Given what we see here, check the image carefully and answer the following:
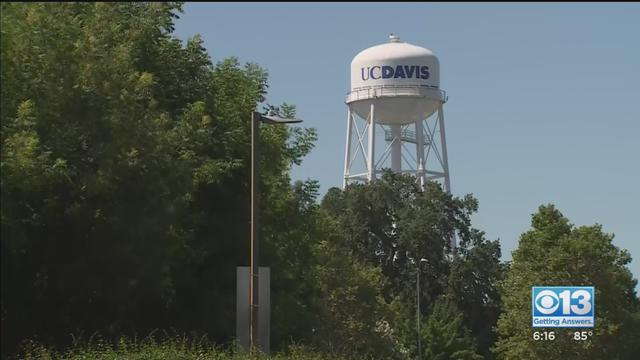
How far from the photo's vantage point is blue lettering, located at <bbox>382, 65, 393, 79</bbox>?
9069 cm

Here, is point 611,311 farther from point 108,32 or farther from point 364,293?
point 108,32

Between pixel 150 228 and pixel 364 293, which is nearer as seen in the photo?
pixel 150 228

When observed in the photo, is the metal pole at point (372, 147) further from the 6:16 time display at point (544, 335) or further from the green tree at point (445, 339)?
the 6:16 time display at point (544, 335)

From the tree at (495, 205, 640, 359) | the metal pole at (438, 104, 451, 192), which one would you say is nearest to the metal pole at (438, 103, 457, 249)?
the metal pole at (438, 104, 451, 192)

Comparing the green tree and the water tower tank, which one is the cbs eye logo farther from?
the water tower tank

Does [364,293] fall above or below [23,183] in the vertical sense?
below

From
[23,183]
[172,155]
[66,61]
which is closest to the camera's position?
[23,183]

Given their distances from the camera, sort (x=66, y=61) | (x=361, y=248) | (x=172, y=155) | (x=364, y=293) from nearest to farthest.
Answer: (x=66, y=61)
(x=172, y=155)
(x=364, y=293)
(x=361, y=248)

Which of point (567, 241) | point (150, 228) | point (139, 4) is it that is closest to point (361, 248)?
point (567, 241)

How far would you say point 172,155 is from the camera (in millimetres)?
33406

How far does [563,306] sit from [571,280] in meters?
2.75

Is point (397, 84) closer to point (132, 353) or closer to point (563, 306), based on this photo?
point (563, 306)

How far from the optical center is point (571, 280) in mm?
68875

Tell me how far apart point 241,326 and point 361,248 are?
2373 inches
